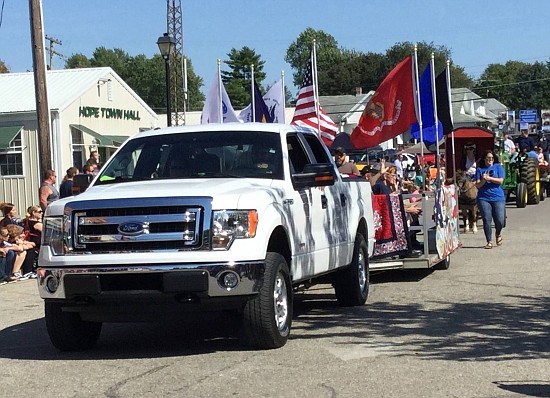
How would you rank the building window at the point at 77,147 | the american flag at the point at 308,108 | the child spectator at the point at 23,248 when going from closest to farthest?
1. the child spectator at the point at 23,248
2. the american flag at the point at 308,108
3. the building window at the point at 77,147

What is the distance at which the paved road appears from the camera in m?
6.91

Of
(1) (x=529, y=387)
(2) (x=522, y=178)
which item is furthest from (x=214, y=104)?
(1) (x=529, y=387)

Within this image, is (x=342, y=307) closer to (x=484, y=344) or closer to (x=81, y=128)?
(x=484, y=344)

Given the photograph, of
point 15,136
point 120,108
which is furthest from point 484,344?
point 120,108

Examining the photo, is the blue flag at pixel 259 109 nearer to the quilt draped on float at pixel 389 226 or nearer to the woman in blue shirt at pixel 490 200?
the woman in blue shirt at pixel 490 200

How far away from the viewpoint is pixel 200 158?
9219 millimetres

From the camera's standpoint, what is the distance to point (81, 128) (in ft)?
109

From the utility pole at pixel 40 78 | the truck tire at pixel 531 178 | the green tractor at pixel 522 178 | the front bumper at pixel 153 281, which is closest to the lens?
the front bumper at pixel 153 281

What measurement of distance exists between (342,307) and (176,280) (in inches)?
143

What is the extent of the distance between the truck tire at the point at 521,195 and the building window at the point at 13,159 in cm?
1626

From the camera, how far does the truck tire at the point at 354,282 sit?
10.6 metres

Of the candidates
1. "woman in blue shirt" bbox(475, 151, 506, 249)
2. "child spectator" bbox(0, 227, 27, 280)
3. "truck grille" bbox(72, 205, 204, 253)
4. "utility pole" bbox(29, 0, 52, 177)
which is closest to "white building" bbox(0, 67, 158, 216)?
"utility pole" bbox(29, 0, 52, 177)

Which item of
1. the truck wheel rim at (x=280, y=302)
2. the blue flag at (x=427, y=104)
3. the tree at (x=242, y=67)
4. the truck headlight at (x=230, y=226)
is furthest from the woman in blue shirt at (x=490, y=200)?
the tree at (x=242, y=67)

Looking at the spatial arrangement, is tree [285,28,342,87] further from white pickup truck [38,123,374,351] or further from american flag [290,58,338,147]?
white pickup truck [38,123,374,351]
